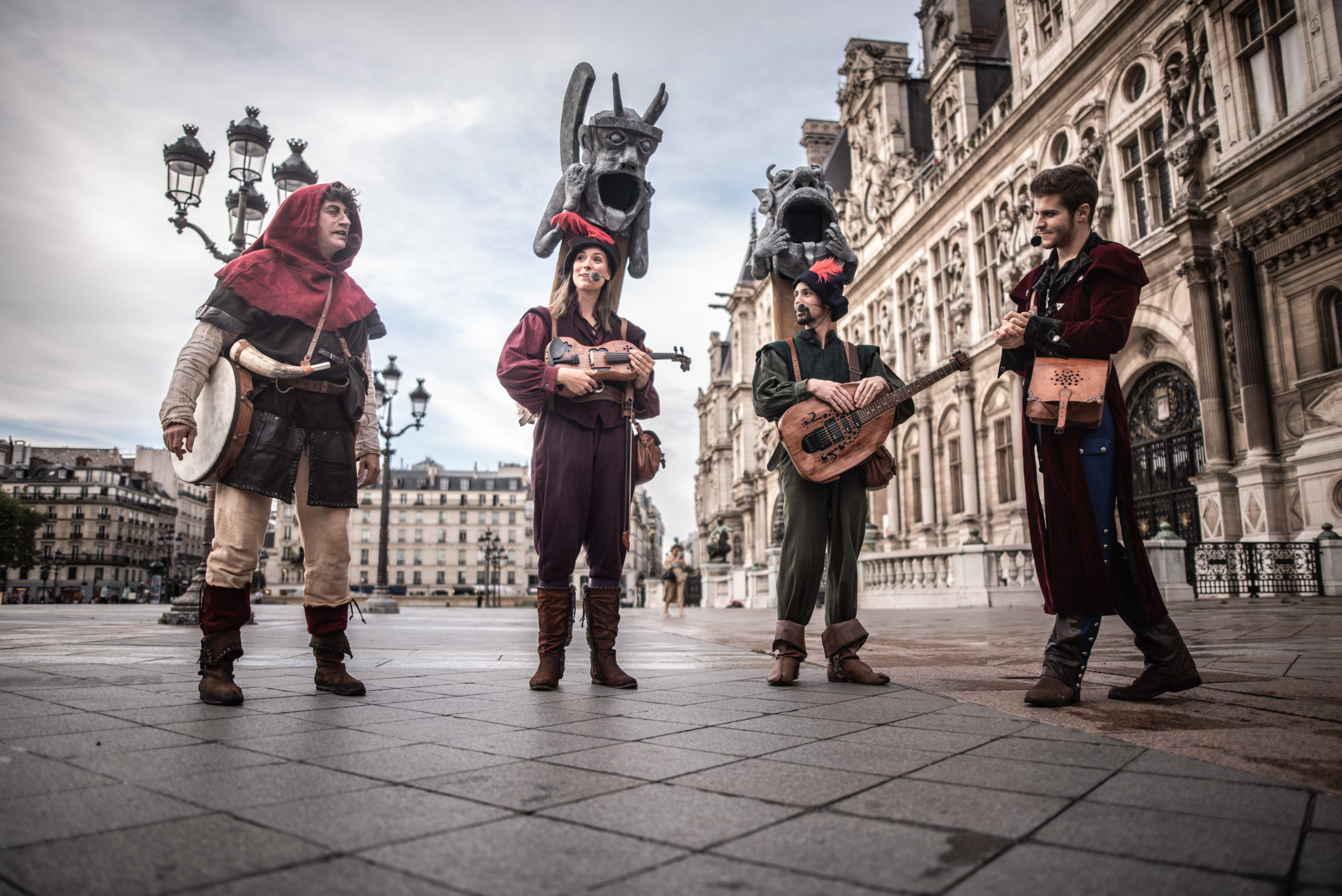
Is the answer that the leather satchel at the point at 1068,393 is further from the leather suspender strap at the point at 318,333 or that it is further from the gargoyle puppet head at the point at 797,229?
the leather suspender strap at the point at 318,333

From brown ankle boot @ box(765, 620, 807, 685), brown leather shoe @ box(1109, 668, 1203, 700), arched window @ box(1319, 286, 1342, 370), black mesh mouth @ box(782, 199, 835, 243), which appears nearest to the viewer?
brown leather shoe @ box(1109, 668, 1203, 700)

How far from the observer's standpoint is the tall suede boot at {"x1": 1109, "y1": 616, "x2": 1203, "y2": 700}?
303cm

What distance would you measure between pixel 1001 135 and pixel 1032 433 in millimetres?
22269

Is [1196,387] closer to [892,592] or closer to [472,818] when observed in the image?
[892,592]

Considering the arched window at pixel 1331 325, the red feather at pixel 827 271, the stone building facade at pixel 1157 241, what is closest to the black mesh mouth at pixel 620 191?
the red feather at pixel 827 271

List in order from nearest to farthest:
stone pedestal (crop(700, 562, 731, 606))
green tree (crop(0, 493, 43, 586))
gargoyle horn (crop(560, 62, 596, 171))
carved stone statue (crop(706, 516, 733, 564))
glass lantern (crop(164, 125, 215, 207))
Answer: gargoyle horn (crop(560, 62, 596, 171)) < glass lantern (crop(164, 125, 215, 207)) < carved stone statue (crop(706, 516, 733, 564)) < stone pedestal (crop(700, 562, 731, 606)) < green tree (crop(0, 493, 43, 586))

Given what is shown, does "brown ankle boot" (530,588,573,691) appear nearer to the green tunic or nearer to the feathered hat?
the green tunic

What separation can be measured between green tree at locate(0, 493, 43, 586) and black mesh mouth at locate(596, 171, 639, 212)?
70896 mm

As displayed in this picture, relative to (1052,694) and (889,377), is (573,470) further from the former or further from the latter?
(1052,694)

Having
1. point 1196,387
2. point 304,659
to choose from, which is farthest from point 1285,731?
point 1196,387

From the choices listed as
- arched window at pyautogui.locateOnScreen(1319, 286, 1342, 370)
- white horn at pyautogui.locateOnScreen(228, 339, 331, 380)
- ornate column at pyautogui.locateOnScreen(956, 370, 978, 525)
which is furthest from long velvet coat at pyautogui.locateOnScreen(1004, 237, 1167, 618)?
ornate column at pyautogui.locateOnScreen(956, 370, 978, 525)

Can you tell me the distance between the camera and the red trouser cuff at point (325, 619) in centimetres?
353

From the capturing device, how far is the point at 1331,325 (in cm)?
1391

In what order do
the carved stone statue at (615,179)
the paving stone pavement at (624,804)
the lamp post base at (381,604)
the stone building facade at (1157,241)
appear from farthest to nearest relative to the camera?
the lamp post base at (381,604) < the stone building facade at (1157,241) < the carved stone statue at (615,179) < the paving stone pavement at (624,804)
